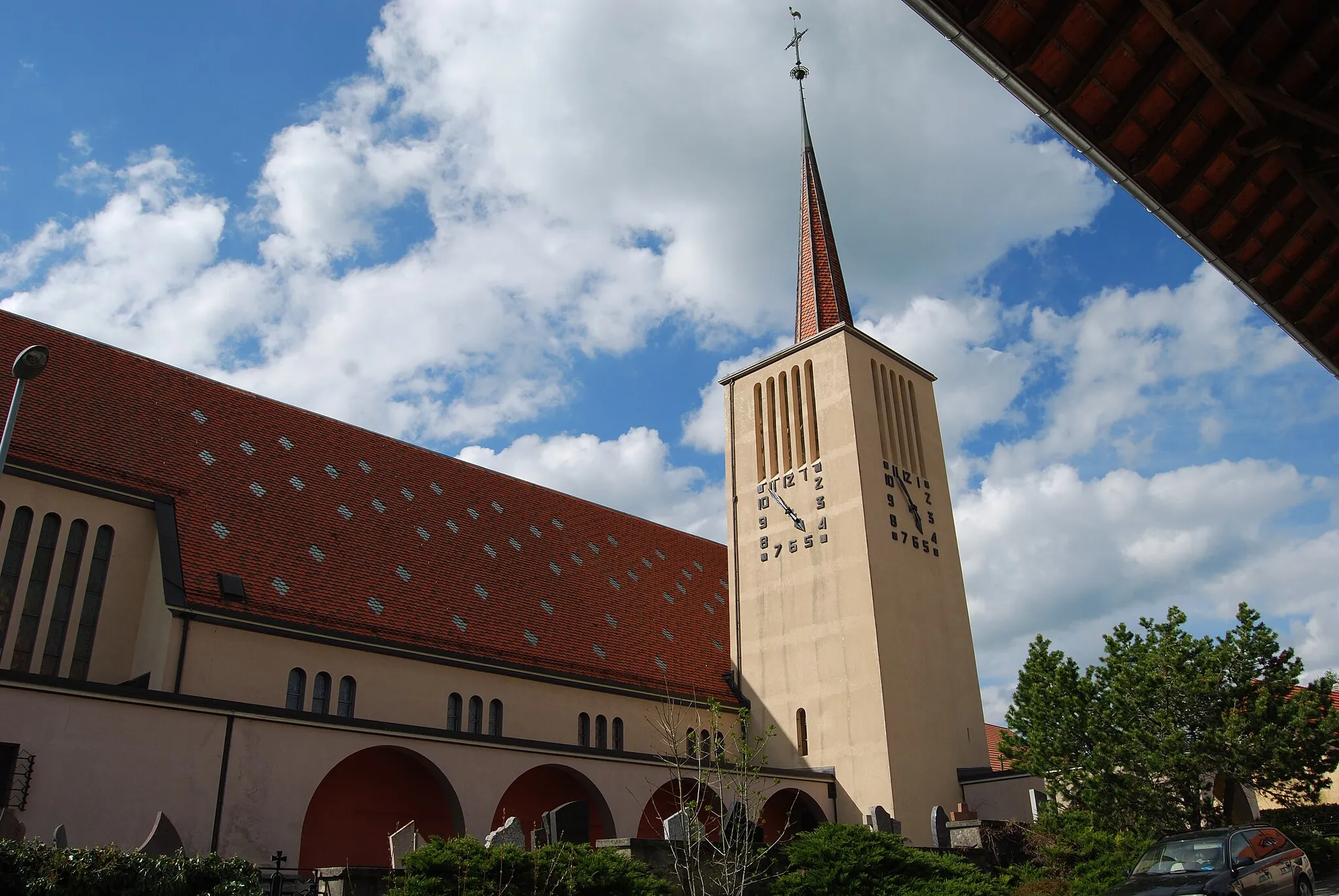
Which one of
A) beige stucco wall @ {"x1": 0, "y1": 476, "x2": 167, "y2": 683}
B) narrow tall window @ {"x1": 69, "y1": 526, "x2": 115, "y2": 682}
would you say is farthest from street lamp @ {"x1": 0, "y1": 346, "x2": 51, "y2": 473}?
narrow tall window @ {"x1": 69, "y1": 526, "x2": 115, "y2": 682}

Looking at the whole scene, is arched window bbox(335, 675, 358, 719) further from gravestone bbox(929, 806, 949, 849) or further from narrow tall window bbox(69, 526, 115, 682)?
gravestone bbox(929, 806, 949, 849)

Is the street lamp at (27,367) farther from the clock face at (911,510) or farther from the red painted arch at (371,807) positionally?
the clock face at (911,510)

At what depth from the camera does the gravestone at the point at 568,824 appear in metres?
14.9

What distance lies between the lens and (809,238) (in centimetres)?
3412

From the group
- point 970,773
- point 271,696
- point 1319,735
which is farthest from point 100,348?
point 1319,735

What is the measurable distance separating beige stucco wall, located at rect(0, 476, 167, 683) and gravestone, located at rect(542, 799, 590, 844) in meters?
7.92

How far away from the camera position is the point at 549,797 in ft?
71.9

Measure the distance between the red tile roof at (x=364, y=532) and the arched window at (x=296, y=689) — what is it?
0.99 metres

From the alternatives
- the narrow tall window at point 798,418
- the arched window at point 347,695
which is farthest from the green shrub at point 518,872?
the narrow tall window at point 798,418

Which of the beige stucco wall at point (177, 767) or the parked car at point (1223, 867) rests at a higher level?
the beige stucco wall at point (177, 767)

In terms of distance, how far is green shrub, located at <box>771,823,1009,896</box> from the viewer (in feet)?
50.4

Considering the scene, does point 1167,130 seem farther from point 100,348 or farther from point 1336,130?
point 100,348

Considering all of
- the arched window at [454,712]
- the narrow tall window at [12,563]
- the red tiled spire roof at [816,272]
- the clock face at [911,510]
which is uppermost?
the red tiled spire roof at [816,272]

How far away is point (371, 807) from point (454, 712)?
277 centimetres
